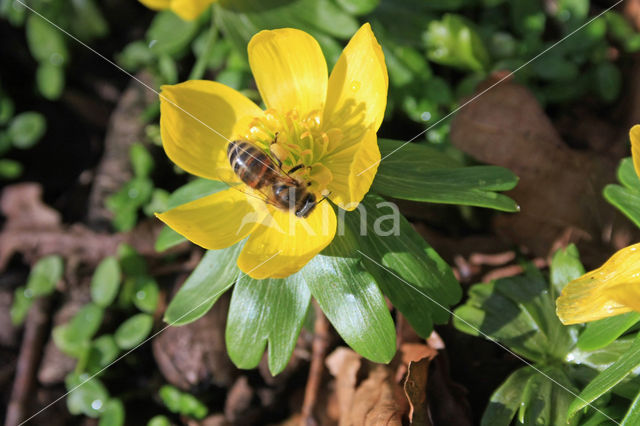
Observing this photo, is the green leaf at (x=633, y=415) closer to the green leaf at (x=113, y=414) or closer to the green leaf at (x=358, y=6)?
the green leaf at (x=358, y=6)

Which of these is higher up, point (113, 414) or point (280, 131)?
point (280, 131)

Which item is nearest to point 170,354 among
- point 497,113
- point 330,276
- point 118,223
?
point 118,223

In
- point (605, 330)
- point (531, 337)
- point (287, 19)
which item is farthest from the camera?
point (287, 19)

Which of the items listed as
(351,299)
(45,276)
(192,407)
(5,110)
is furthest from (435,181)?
(5,110)

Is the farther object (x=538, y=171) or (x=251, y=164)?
(x=538, y=171)

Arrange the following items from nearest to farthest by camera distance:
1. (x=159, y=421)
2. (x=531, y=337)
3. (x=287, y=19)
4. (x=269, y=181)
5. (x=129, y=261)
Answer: (x=269, y=181) → (x=531, y=337) → (x=159, y=421) → (x=287, y=19) → (x=129, y=261)

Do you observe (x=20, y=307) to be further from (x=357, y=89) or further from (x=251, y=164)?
(x=357, y=89)
